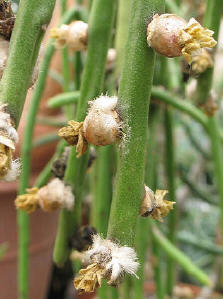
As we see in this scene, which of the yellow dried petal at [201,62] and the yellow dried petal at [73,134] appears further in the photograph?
the yellow dried petal at [201,62]

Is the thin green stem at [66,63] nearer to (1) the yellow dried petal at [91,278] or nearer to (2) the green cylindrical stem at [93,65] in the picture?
(2) the green cylindrical stem at [93,65]

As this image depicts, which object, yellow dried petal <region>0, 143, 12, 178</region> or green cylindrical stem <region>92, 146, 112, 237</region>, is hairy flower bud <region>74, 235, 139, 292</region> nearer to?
yellow dried petal <region>0, 143, 12, 178</region>

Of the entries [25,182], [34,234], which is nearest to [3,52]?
[25,182]

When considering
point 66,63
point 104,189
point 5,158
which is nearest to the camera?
point 5,158

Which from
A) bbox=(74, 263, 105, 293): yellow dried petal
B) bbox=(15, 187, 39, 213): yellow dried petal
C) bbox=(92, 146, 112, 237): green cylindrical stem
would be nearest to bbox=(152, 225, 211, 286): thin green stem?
bbox=(92, 146, 112, 237): green cylindrical stem

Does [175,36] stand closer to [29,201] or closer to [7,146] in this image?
Result: [7,146]

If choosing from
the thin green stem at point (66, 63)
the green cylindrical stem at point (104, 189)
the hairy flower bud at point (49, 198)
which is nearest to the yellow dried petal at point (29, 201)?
the hairy flower bud at point (49, 198)

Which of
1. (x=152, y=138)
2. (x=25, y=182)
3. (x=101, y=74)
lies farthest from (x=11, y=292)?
(x=101, y=74)
